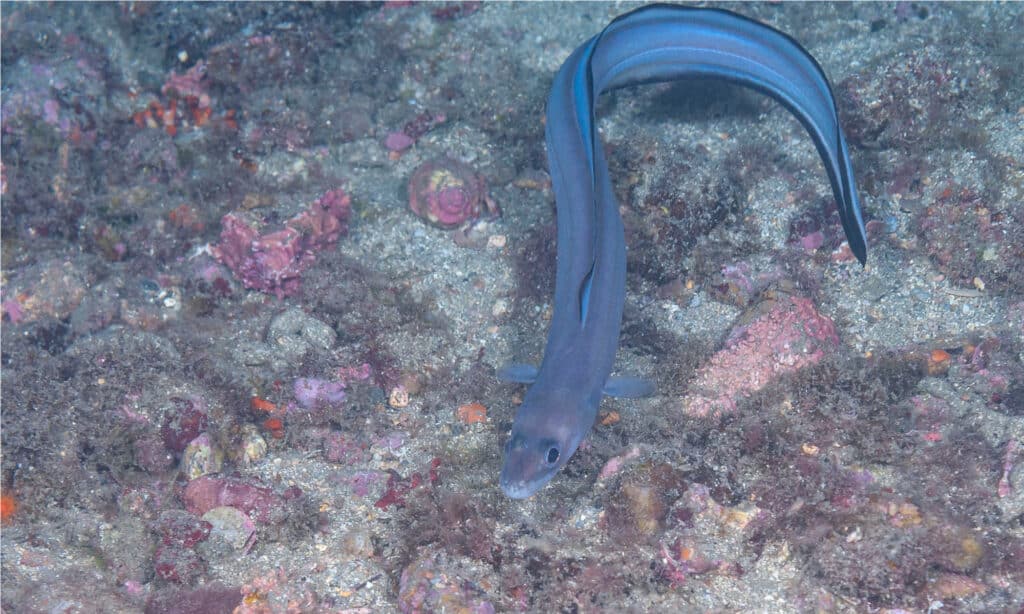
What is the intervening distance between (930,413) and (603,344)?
216 cm

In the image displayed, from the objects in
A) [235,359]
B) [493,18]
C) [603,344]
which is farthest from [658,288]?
[493,18]

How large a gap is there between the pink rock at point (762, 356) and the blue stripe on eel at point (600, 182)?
53 centimetres

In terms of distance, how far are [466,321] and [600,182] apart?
5.97 feet

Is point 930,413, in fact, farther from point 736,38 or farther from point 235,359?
point 235,359

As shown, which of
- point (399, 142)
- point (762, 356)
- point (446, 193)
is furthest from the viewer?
point (399, 142)

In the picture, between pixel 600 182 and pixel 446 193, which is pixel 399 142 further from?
pixel 600 182

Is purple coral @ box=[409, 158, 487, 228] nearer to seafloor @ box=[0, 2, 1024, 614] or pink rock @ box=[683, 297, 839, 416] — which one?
seafloor @ box=[0, 2, 1024, 614]

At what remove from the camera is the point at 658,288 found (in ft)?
16.9

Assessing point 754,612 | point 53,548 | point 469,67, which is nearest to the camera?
point 754,612

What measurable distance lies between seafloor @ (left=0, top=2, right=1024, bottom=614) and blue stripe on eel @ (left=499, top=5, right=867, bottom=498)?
488mm

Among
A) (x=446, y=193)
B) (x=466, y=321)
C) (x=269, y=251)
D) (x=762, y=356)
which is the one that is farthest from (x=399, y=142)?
(x=762, y=356)

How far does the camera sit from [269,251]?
17.6 ft

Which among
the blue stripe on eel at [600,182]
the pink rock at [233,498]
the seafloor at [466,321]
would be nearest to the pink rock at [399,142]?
the seafloor at [466,321]

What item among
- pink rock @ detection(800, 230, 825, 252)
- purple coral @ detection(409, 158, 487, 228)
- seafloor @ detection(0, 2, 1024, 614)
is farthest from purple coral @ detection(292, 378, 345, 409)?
pink rock @ detection(800, 230, 825, 252)
